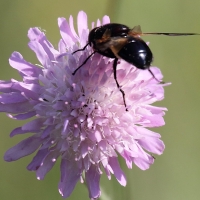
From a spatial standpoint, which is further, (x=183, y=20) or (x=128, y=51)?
(x=183, y=20)

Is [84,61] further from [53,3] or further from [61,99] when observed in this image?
[53,3]

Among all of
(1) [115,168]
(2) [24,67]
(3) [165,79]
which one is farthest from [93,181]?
(3) [165,79]

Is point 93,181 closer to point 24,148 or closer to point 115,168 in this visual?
point 115,168

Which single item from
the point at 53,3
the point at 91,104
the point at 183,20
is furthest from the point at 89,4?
the point at 91,104

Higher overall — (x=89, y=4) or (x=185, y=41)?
(x=89, y=4)

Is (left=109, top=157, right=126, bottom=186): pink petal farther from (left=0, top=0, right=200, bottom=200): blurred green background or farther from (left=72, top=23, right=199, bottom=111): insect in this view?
(left=0, top=0, right=200, bottom=200): blurred green background

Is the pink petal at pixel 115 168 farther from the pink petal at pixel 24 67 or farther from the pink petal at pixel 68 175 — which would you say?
the pink petal at pixel 24 67
